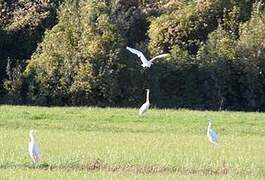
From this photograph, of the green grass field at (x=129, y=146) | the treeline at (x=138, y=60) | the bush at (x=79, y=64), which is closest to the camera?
the green grass field at (x=129, y=146)

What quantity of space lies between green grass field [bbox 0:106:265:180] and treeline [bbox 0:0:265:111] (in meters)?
9.61

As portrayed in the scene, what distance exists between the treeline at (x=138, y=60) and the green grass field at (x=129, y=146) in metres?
9.61

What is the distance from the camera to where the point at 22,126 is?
2500 centimetres

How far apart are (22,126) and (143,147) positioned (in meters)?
7.53

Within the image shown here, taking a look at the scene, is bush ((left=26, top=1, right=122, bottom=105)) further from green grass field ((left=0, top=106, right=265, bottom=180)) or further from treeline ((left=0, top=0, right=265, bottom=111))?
green grass field ((left=0, top=106, right=265, bottom=180))

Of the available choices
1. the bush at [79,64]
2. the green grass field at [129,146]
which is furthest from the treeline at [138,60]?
the green grass field at [129,146]

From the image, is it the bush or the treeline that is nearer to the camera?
the bush

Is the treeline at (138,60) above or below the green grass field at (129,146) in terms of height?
above

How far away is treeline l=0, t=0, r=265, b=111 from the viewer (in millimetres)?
37906

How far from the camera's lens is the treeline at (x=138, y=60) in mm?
37906

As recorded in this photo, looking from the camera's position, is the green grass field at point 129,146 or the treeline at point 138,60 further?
the treeline at point 138,60

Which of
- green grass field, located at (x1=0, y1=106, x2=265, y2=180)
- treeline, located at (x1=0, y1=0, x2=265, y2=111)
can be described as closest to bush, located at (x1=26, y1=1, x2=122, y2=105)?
treeline, located at (x1=0, y1=0, x2=265, y2=111)

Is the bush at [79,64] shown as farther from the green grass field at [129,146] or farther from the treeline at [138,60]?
the green grass field at [129,146]

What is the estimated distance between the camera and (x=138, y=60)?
1526 inches
